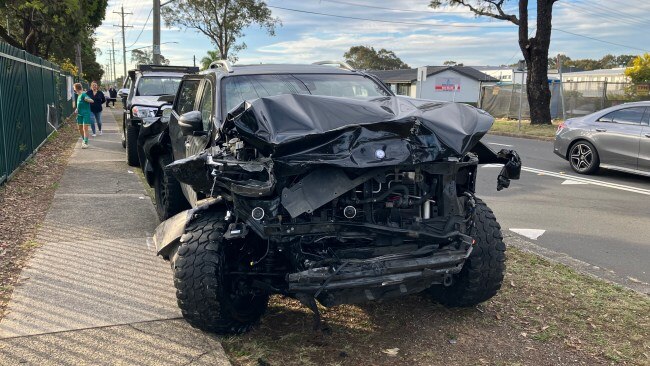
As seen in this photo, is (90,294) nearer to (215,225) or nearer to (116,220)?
(215,225)

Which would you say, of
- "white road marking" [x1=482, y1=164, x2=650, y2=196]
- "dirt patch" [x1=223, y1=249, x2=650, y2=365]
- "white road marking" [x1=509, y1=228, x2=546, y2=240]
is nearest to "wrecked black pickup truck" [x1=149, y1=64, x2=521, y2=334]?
"dirt patch" [x1=223, y1=249, x2=650, y2=365]

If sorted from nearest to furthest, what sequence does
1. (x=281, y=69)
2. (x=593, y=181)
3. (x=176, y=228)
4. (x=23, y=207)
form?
1. (x=176, y=228)
2. (x=281, y=69)
3. (x=23, y=207)
4. (x=593, y=181)

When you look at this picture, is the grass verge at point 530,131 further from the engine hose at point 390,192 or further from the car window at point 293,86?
the engine hose at point 390,192

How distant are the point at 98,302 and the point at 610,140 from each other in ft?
30.6

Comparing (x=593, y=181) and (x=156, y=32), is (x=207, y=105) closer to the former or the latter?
(x=593, y=181)

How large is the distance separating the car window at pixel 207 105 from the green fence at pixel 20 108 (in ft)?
16.2

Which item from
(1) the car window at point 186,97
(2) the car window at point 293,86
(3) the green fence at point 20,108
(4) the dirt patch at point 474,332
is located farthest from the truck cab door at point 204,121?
(3) the green fence at point 20,108

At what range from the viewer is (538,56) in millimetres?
21438

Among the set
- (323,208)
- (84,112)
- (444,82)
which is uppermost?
(444,82)

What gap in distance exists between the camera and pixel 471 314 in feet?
13.5

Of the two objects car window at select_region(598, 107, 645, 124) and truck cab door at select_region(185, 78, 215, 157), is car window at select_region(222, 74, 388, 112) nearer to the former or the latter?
truck cab door at select_region(185, 78, 215, 157)

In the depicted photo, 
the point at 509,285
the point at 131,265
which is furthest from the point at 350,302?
the point at 131,265

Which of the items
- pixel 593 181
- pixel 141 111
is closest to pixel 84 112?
pixel 141 111

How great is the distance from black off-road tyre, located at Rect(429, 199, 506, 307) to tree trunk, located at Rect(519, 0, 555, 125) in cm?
1945
